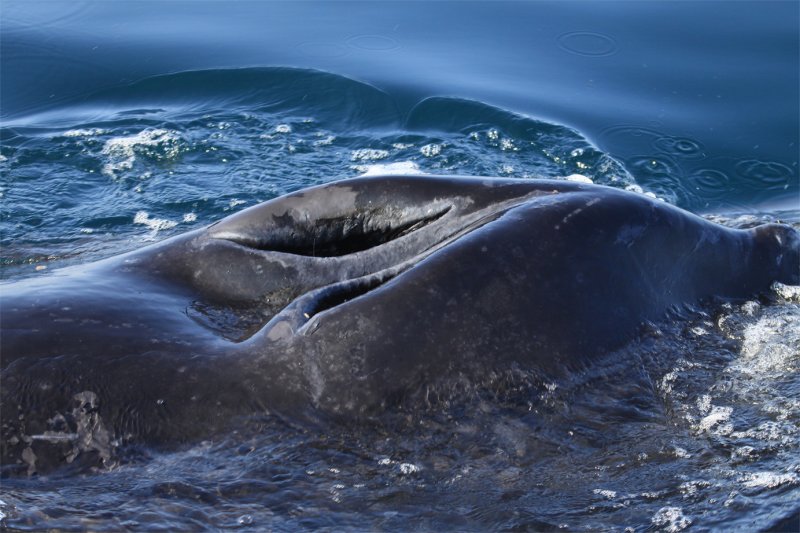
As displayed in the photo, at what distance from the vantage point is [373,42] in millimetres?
14531

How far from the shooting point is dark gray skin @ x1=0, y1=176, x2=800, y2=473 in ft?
14.5

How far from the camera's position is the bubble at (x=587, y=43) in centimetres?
1435

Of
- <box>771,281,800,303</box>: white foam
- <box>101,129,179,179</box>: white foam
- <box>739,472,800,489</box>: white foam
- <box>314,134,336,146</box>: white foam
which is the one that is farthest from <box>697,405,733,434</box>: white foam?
<box>101,129,179,179</box>: white foam

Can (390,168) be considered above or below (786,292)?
above

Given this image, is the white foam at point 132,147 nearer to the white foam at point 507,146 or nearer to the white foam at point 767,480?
the white foam at point 507,146

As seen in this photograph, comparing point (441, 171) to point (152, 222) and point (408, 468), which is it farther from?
point (408, 468)

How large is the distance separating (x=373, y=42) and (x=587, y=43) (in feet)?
9.72

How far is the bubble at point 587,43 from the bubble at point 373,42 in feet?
7.69

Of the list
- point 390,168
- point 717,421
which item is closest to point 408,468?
point 717,421

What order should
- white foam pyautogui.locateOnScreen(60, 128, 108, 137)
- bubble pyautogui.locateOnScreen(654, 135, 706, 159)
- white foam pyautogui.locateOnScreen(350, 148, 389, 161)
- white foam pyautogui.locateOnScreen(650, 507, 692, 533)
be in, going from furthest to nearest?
bubble pyautogui.locateOnScreen(654, 135, 706, 159), white foam pyautogui.locateOnScreen(60, 128, 108, 137), white foam pyautogui.locateOnScreen(350, 148, 389, 161), white foam pyautogui.locateOnScreen(650, 507, 692, 533)

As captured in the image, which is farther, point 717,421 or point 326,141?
point 326,141

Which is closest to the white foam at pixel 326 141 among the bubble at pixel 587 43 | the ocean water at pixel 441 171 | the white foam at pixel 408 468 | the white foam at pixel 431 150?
the ocean water at pixel 441 171

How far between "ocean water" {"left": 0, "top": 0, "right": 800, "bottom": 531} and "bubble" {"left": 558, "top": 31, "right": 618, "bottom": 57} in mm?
53

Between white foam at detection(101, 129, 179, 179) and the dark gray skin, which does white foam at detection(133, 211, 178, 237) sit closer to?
white foam at detection(101, 129, 179, 179)
